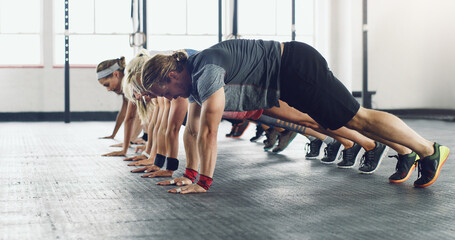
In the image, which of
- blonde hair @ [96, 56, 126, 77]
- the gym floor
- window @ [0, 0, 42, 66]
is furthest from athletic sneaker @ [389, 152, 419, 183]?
window @ [0, 0, 42, 66]

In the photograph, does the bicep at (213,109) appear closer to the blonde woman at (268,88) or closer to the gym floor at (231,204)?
the blonde woman at (268,88)

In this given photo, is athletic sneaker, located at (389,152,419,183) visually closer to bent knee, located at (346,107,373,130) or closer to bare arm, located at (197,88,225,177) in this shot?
bent knee, located at (346,107,373,130)

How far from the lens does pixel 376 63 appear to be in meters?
10.4

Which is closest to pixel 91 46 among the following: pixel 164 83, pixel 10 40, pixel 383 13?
pixel 10 40

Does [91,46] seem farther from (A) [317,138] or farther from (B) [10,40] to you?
(A) [317,138]

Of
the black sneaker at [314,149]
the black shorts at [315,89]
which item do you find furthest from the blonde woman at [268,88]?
the black sneaker at [314,149]

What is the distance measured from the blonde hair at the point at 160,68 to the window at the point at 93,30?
24.5ft

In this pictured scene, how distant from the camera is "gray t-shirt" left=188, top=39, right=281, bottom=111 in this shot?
8.39 ft

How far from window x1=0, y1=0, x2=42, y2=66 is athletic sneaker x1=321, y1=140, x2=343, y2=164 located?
7013 millimetres

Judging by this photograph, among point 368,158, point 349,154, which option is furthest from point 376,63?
point 368,158

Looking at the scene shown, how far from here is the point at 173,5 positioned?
1009 cm

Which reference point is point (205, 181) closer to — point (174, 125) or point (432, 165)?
point (174, 125)

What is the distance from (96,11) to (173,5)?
50.6 inches

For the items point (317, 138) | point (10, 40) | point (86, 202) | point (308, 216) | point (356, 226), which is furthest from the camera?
point (10, 40)
